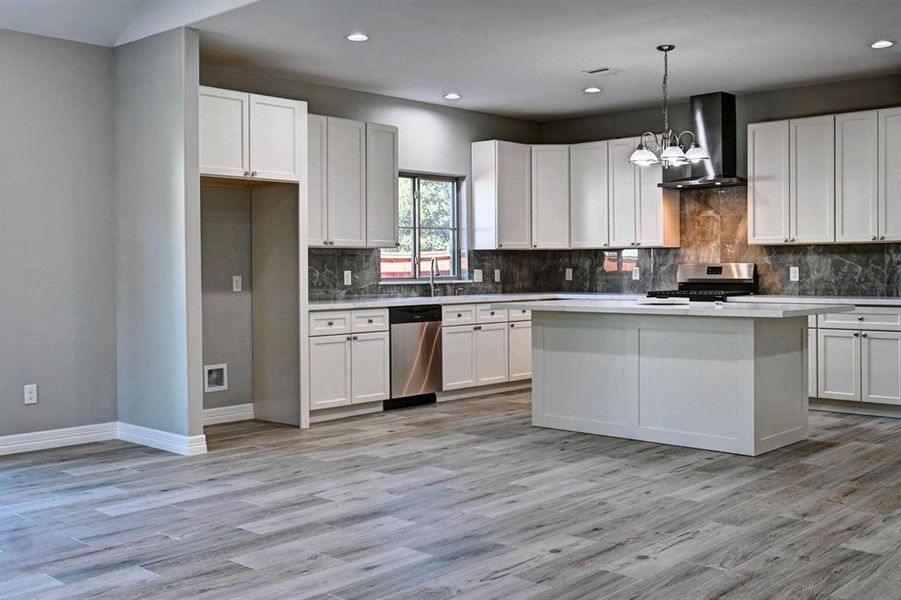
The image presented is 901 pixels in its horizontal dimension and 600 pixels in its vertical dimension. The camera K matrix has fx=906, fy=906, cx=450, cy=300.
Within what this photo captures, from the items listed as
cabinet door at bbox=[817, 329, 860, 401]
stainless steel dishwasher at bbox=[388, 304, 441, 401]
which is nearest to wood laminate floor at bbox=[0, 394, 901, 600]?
cabinet door at bbox=[817, 329, 860, 401]

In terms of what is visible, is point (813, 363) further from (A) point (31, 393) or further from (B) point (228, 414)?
(A) point (31, 393)

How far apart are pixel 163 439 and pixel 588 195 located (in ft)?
15.4

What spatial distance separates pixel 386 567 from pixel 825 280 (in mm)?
5478

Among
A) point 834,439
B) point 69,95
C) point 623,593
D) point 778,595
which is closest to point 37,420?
point 69,95

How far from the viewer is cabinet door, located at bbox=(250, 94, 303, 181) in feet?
20.1

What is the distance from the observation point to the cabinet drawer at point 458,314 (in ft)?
24.8

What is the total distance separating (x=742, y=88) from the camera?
766cm

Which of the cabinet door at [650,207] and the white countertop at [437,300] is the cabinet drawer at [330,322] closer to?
the white countertop at [437,300]

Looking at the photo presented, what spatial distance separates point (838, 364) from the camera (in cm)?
689

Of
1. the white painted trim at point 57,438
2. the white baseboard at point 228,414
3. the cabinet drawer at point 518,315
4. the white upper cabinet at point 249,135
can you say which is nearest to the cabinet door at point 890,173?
the cabinet drawer at point 518,315

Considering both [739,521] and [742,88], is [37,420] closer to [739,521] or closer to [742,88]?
[739,521]

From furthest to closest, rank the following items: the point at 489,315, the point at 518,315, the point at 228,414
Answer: the point at 518,315, the point at 489,315, the point at 228,414

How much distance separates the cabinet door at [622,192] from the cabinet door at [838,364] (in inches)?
81.4

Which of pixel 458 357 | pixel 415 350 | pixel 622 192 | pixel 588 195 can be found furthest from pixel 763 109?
pixel 415 350
